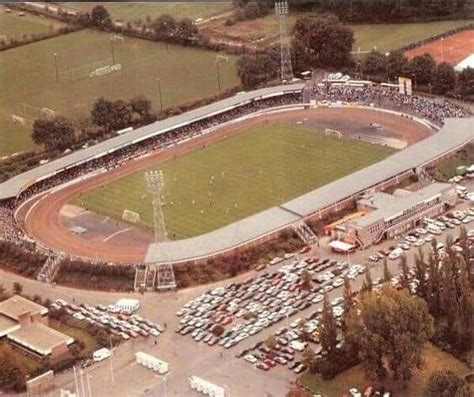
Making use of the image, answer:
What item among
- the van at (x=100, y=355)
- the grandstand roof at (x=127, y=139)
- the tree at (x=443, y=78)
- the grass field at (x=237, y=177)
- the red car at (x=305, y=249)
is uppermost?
the tree at (x=443, y=78)

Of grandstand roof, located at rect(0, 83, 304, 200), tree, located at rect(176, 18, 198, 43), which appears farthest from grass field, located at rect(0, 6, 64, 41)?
grandstand roof, located at rect(0, 83, 304, 200)

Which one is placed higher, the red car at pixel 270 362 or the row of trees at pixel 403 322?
the row of trees at pixel 403 322

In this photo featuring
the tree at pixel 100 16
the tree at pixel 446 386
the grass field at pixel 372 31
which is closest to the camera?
the tree at pixel 446 386

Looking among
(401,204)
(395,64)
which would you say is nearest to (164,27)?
(395,64)

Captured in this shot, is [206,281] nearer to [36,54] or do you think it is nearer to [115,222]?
[115,222]

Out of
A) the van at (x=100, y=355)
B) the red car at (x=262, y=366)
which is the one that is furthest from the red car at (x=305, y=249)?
the van at (x=100, y=355)

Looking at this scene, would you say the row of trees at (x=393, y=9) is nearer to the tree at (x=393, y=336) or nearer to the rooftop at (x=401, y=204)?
the rooftop at (x=401, y=204)

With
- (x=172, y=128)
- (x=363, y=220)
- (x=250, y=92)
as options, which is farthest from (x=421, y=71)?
(x=363, y=220)
